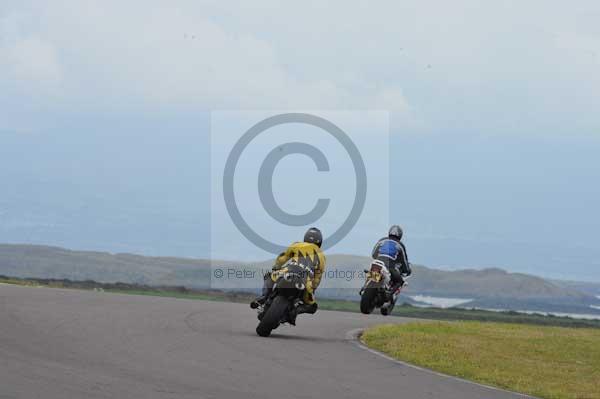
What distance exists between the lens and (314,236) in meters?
21.0

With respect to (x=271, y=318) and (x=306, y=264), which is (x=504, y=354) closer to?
(x=306, y=264)

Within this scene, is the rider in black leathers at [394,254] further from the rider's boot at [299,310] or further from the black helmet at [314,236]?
the rider's boot at [299,310]

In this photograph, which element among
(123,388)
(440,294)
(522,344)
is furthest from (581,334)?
(440,294)

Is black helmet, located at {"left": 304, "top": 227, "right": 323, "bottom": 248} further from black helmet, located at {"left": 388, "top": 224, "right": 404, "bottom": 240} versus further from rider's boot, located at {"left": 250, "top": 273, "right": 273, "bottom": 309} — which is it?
black helmet, located at {"left": 388, "top": 224, "right": 404, "bottom": 240}

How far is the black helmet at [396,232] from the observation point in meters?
29.2

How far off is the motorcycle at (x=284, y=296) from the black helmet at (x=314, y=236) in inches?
28.9

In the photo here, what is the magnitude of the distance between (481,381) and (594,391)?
1.47m

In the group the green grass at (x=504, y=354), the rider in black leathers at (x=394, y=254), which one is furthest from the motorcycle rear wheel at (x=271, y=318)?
the rider in black leathers at (x=394, y=254)

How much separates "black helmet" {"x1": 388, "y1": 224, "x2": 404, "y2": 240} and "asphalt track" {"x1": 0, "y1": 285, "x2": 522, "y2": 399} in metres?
6.58

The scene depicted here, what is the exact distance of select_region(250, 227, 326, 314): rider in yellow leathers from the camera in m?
20.2

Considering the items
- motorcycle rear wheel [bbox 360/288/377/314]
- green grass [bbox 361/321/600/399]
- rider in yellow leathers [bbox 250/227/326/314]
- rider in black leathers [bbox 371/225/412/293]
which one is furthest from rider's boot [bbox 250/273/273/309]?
rider in black leathers [bbox 371/225/412/293]

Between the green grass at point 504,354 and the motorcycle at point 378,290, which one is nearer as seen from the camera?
the green grass at point 504,354

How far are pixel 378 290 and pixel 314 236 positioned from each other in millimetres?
8049

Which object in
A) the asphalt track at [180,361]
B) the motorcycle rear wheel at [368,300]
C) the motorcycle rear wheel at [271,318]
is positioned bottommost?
the asphalt track at [180,361]
